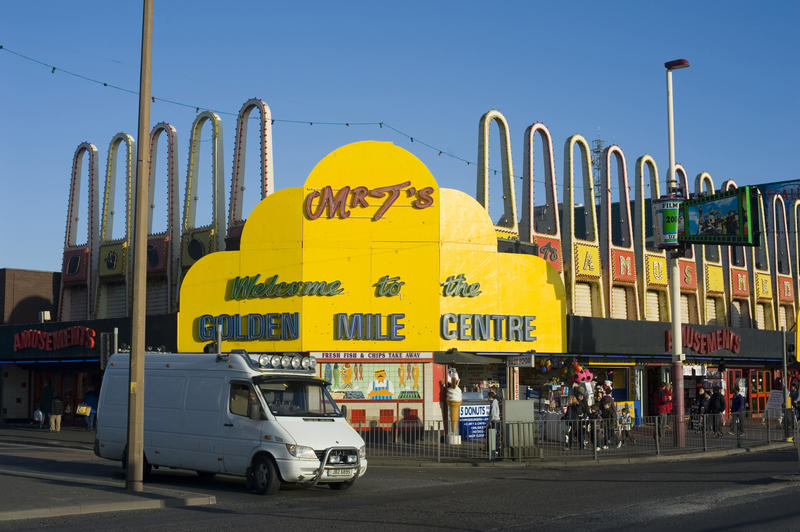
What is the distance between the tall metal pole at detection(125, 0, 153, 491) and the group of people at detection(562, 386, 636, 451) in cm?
1216

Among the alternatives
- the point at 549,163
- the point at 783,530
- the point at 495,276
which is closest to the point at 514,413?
the point at 495,276

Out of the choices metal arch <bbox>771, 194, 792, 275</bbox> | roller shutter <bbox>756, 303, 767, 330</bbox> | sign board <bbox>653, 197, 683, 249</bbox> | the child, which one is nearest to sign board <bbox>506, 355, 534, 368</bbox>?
the child

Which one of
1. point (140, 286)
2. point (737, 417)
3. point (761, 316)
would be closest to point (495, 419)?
point (737, 417)

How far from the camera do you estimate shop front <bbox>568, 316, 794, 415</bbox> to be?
33438mm

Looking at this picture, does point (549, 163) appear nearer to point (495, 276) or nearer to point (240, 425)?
point (495, 276)

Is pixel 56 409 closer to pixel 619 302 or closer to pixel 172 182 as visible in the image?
pixel 172 182

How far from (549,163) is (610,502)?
2246 cm

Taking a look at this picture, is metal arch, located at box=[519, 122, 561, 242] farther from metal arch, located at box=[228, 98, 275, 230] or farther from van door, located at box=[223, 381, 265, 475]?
van door, located at box=[223, 381, 265, 475]

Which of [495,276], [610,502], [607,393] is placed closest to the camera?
[610,502]

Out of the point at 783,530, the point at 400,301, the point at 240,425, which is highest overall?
the point at 400,301

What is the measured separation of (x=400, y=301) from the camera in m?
29.3

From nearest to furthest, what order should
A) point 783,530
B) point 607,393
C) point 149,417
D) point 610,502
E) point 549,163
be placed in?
point 783,530 < point 610,502 < point 149,417 < point 607,393 < point 549,163

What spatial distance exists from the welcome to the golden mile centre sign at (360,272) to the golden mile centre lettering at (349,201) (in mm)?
31

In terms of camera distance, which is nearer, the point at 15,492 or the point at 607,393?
the point at 15,492
